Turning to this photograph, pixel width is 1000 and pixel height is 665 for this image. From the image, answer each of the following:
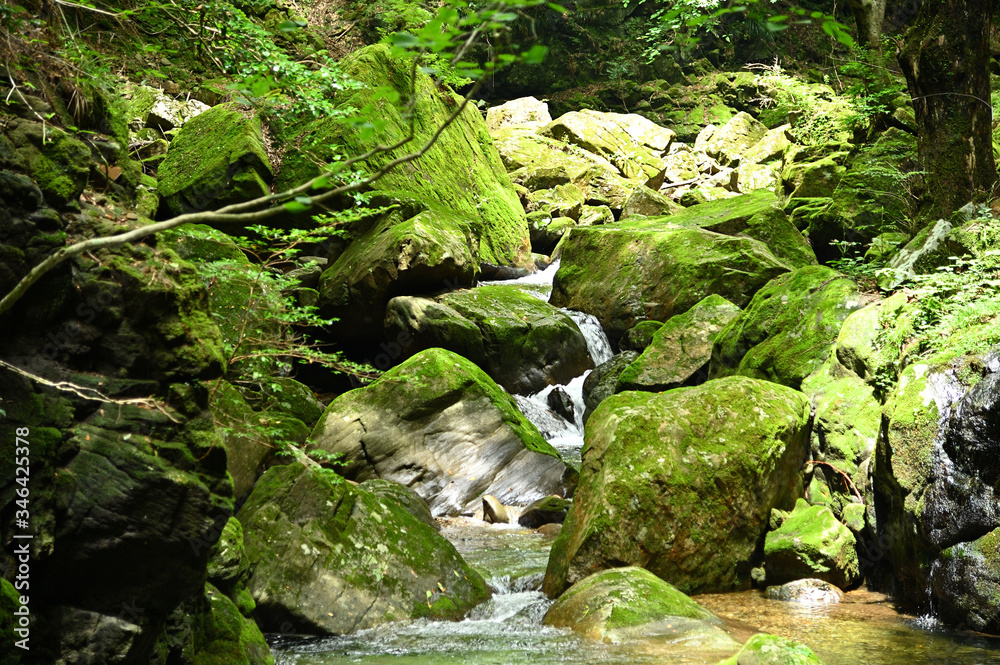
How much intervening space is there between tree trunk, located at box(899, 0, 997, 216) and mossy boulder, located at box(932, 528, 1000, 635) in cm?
497

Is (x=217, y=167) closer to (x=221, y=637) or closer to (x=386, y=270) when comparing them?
(x=386, y=270)

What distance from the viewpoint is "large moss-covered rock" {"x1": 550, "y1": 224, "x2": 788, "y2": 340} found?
13.0 meters

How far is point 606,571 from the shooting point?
571 centimetres

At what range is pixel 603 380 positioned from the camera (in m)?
12.2

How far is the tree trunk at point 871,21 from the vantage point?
1022 cm

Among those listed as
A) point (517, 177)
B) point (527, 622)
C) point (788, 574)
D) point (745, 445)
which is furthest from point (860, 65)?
point (517, 177)

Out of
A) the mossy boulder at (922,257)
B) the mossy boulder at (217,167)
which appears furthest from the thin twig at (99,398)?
the mossy boulder at (217,167)

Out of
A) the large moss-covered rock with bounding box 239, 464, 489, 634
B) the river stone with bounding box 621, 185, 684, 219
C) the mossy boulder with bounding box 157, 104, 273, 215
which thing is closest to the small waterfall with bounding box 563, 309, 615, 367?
the river stone with bounding box 621, 185, 684, 219

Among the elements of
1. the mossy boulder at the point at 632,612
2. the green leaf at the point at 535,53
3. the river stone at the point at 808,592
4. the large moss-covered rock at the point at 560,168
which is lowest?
the river stone at the point at 808,592

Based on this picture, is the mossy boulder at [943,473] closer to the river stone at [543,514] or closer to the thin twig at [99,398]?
the river stone at [543,514]

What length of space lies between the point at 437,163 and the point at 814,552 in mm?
13007

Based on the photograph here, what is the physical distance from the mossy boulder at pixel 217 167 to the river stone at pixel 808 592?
9749 mm

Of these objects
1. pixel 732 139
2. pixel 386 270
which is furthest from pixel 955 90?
pixel 732 139

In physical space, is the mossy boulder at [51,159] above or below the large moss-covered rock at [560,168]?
above
